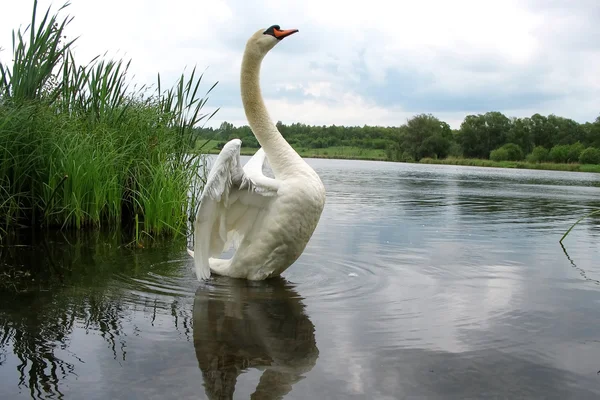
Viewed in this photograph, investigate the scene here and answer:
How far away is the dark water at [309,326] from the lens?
9.91ft

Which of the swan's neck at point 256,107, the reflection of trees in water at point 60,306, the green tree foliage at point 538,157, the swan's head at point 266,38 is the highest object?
the green tree foliage at point 538,157

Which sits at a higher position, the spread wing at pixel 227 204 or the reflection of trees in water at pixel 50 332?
the spread wing at pixel 227 204

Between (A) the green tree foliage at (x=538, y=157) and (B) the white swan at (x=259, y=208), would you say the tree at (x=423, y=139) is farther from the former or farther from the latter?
(B) the white swan at (x=259, y=208)

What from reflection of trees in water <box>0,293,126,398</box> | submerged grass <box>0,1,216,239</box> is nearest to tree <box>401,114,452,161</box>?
submerged grass <box>0,1,216,239</box>

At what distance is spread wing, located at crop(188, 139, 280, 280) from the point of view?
454 centimetres

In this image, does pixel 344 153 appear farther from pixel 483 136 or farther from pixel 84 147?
pixel 84 147

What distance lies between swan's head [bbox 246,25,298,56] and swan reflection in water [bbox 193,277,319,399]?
94.5 inches

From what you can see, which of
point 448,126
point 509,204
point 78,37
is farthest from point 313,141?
point 78,37

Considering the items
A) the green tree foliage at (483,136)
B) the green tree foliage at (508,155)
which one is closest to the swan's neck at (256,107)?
the green tree foliage at (508,155)

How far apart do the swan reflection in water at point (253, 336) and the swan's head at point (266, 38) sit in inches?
94.5

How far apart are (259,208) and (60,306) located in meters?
1.92

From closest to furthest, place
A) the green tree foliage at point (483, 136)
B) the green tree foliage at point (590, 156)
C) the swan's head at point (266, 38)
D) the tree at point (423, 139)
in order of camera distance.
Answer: the swan's head at point (266, 38), the green tree foliage at point (590, 156), the tree at point (423, 139), the green tree foliage at point (483, 136)

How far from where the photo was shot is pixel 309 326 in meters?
4.06

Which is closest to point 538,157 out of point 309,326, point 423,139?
point 423,139
